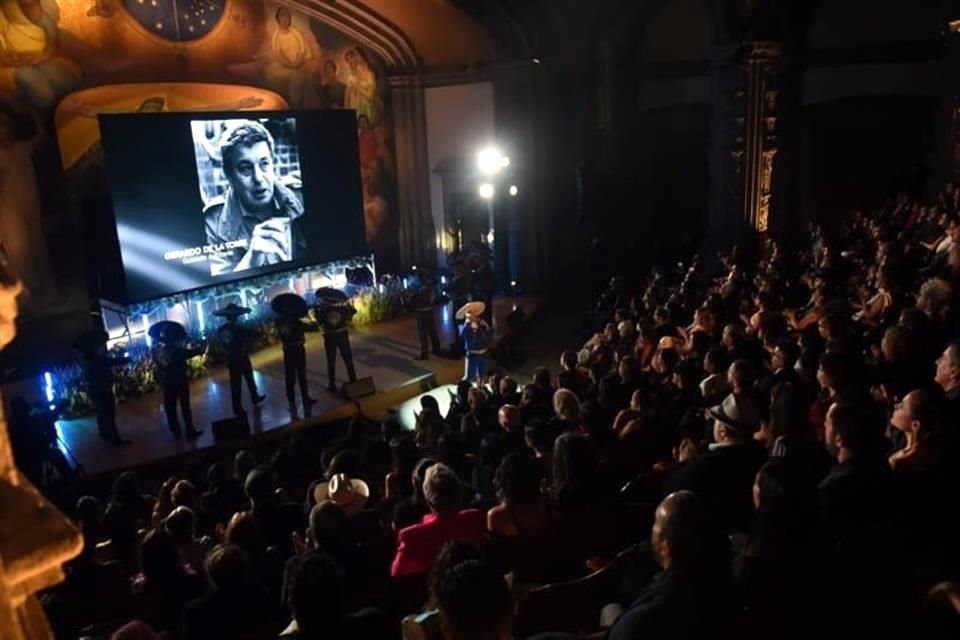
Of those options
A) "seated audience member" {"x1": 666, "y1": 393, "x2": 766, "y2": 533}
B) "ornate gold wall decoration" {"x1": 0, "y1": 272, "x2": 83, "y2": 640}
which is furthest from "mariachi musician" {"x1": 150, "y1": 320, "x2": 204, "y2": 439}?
"ornate gold wall decoration" {"x1": 0, "y1": 272, "x2": 83, "y2": 640}

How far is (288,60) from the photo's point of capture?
13422 mm

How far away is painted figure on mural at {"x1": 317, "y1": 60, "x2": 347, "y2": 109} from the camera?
14047 millimetres

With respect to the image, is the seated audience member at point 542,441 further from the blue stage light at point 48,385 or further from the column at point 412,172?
the column at point 412,172

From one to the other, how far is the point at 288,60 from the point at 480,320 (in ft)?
21.7

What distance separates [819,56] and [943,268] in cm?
649

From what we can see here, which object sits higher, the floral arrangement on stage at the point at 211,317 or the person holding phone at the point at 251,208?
the person holding phone at the point at 251,208

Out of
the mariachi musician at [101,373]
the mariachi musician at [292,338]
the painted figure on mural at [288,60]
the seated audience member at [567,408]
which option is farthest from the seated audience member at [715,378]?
the painted figure on mural at [288,60]

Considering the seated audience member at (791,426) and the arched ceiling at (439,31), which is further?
the arched ceiling at (439,31)

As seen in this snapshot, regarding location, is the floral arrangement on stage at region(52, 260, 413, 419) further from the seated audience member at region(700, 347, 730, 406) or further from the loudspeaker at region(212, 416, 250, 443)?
the seated audience member at region(700, 347, 730, 406)

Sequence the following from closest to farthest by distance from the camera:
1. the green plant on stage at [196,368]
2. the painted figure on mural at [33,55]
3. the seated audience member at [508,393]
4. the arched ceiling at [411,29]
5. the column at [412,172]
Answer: the seated audience member at [508,393]
the painted figure on mural at [33,55]
the green plant on stage at [196,368]
the arched ceiling at [411,29]
the column at [412,172]

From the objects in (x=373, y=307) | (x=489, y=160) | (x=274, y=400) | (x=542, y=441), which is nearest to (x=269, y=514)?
(x=542, y=441)

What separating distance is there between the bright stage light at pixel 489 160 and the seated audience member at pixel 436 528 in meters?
11.3

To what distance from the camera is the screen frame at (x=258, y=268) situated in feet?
36.3

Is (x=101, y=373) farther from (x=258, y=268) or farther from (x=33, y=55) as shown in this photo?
(x=258, y=268)
